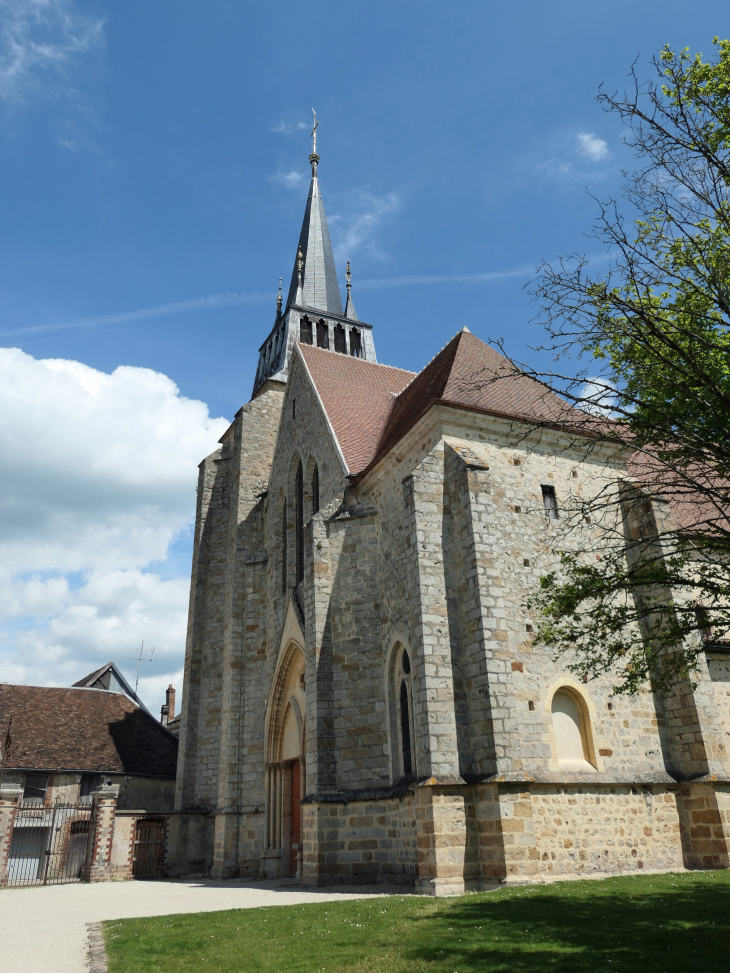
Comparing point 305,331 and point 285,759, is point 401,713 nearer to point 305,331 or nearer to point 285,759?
point 285,759

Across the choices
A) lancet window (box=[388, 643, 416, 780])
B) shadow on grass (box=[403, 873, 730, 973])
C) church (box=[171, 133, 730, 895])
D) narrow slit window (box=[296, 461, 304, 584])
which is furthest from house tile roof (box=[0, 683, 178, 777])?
shadow on grass (box=[403, 873, 730, 973])

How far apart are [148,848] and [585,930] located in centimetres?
1638

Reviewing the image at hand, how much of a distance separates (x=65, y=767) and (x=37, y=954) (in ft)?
49.9

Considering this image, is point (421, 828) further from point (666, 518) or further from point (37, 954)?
point (666, 518)

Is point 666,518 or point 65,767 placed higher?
point 666,518

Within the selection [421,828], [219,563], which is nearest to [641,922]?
[421,828]

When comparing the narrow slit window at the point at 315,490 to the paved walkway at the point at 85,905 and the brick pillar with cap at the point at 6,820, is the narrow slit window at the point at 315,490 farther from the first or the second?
the brick pillar with cap at the point at 6,820

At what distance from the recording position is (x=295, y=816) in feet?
57.2

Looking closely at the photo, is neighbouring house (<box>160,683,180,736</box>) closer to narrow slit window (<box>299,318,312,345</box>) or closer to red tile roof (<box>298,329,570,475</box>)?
narrow slit window (<box>299,318,312,345</box>)

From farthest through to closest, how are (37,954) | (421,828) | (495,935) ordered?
(421,828) → (37,954) → (495,935)

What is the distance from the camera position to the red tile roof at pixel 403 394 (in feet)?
47.8

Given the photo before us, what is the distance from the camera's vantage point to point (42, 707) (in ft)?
78.2

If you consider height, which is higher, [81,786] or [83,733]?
[83,733]

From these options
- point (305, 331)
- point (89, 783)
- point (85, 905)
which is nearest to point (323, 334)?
point (305, 331)
